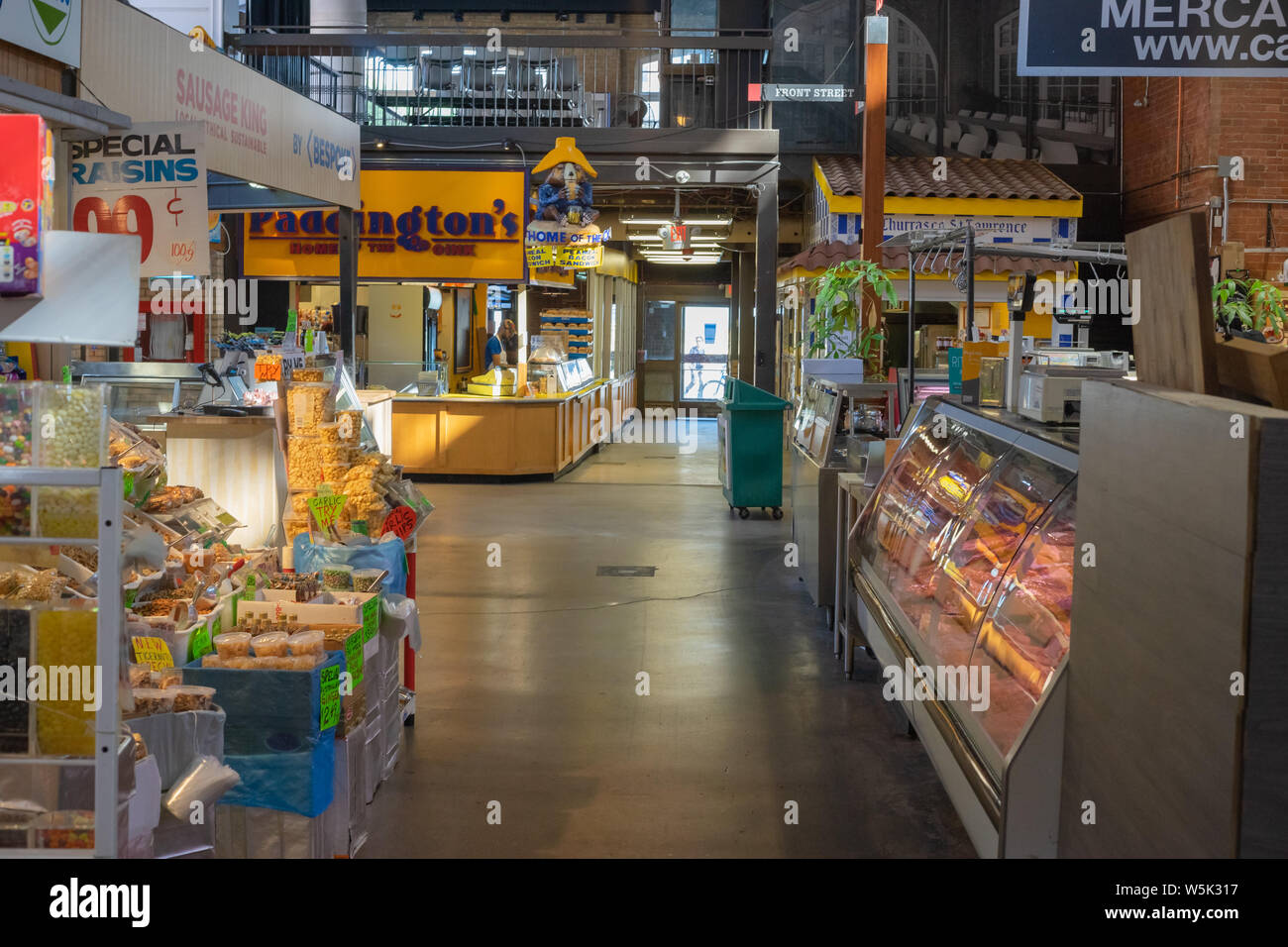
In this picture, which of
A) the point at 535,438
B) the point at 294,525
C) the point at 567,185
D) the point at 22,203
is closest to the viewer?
the point at 22,203

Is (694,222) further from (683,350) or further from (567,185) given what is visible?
(683,350)

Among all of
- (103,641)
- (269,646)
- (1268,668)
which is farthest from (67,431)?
(1268,668)

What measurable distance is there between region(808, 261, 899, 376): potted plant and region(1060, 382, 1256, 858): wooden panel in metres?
6.32

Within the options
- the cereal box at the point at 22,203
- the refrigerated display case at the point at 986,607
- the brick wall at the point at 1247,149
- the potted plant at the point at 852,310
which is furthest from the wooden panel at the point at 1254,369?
the brick wall at the point at 1247,149

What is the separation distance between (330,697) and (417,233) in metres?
10.2

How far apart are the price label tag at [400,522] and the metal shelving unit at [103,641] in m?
3.00

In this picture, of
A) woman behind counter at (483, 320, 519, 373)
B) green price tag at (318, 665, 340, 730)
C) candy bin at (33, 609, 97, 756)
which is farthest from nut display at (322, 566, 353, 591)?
woman behind counter at (483, 320, 519, 373)

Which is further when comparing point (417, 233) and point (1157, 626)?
point (417, 233)

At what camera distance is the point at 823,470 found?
23.8 feet

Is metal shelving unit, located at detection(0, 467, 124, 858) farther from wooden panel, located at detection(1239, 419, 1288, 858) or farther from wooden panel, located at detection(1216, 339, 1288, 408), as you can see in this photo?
wooden panel, located at detection(1216, 339, 1288, 408)

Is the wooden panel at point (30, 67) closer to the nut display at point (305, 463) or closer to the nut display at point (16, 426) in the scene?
the nut display at point (305, 463)

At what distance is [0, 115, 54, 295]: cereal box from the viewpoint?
291 centimetres
